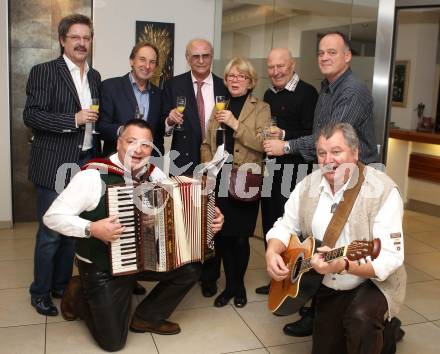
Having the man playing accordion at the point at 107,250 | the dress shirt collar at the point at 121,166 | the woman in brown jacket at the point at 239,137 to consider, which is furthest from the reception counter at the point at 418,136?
the dress shirt collar at the point at 121,166

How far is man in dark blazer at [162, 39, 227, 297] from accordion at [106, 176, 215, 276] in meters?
0.57

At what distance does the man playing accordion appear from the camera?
2449mm

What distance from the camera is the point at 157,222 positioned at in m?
2.46

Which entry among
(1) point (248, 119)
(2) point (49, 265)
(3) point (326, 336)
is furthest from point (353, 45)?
(2) point (49, 265)

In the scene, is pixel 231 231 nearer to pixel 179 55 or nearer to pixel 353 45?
pixel 353 45

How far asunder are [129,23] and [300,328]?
10.2ft

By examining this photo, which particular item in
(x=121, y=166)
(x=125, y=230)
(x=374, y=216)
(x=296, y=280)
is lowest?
(x=296, y=280)

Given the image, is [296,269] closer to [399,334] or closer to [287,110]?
[399,334]

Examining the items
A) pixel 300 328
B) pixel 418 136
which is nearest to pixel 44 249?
pixel 300 328

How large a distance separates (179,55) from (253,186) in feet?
7.05

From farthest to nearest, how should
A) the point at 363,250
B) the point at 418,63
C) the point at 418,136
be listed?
1. the point at 418,63
2. the point at 418,136
3. the point at 363,250

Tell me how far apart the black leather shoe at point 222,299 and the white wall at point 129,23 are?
7.66ft

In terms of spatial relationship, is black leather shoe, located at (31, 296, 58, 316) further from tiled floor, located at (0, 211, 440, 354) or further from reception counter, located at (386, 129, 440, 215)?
reception counter, located at (386, 129, 440, 215)

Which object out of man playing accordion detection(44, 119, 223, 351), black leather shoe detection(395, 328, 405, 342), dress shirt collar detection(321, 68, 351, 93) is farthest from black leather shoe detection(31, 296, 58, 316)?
dress shirt collar detection(321, 68, 351, 93)
